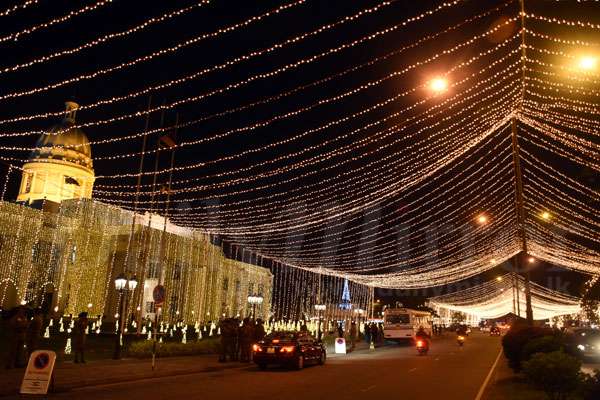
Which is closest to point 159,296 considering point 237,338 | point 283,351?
point 283,351

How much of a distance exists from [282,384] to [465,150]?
975 centimetres

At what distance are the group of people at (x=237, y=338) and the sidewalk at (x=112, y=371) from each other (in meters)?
0.71

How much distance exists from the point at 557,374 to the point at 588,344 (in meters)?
16.8

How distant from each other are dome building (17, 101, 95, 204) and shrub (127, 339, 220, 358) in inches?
1494

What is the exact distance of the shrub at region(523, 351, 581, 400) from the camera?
9.76 m

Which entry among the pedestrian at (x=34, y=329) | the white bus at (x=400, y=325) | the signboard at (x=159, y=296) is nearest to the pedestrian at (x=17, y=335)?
the pedestrian at (x=34, y=329)

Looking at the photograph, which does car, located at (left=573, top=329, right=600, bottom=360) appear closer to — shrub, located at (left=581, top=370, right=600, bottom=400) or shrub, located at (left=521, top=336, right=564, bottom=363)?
shrub, located at (left=521, top=336, right=564, bottom=363)

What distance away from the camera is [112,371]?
15539mm

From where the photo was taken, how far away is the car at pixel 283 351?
18438mm

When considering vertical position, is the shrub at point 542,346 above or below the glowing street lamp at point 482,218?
below

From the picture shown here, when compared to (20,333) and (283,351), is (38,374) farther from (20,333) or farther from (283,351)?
(283,351)

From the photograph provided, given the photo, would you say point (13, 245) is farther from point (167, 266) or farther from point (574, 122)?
point (574, 122)

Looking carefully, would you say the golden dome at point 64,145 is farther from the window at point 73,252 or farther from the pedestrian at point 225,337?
the pedestrian at point 225,337

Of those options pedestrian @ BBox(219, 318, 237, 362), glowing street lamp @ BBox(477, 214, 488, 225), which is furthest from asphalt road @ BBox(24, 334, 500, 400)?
glowing street lamp @ BBox(477, 214, 488, 225)
